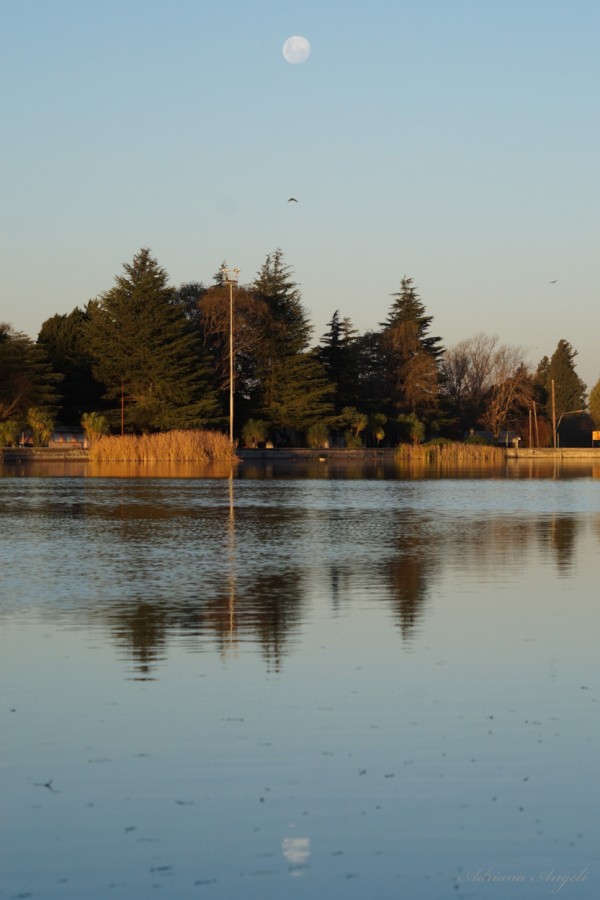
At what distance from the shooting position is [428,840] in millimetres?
5602

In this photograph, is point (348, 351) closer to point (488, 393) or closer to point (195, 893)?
point (488, 393)

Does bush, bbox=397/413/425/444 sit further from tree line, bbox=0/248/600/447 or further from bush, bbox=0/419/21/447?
bush, bbox=0/419/21/447

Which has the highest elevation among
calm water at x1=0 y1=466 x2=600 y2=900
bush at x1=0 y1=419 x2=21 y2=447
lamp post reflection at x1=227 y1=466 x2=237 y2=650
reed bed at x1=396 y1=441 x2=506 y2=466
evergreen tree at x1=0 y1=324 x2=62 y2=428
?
evergreen tree at x1=0 y1=324 x2=62 y2=428

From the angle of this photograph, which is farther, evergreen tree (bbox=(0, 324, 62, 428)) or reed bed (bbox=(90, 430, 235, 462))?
evergreen tree (bbox=(0, 324, 62, 428))

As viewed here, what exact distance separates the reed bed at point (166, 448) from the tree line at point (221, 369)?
23.8 ft

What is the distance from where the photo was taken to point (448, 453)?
3349 inches

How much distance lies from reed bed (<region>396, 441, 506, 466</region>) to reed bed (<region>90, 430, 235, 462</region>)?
19112 mm

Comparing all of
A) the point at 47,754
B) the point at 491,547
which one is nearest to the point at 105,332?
the point at 491,547

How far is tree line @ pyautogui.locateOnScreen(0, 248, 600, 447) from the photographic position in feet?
256

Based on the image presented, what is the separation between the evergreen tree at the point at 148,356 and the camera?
78.2 metres

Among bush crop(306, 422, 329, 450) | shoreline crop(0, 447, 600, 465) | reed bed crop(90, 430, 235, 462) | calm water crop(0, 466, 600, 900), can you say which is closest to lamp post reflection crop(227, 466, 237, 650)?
calm water crop(0, 466, 600, 900)

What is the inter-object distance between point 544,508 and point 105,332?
181 feet

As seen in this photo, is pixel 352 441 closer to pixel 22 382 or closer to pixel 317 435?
pixel 317 435

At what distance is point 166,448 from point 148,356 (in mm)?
14460
